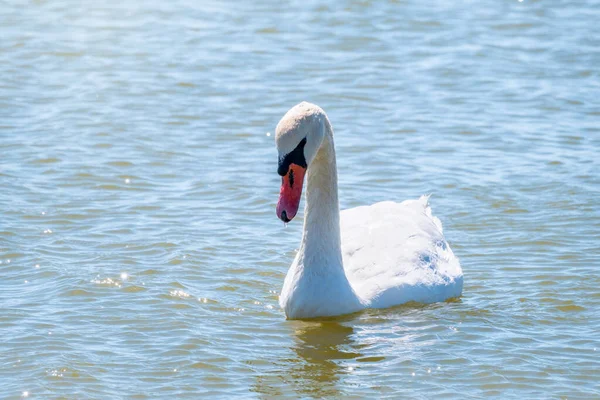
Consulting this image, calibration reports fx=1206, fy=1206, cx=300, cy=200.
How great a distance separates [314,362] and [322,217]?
4.43 feet

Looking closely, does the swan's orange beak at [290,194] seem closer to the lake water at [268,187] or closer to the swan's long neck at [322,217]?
the swan's long neck at [322,217]

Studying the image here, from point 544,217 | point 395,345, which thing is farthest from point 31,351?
point 544,217

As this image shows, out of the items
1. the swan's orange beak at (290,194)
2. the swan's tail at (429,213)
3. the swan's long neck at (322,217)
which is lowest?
A: the swan's tail at (429,213)

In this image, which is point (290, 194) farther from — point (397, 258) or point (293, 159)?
point (397, 258)

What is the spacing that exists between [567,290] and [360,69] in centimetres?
822

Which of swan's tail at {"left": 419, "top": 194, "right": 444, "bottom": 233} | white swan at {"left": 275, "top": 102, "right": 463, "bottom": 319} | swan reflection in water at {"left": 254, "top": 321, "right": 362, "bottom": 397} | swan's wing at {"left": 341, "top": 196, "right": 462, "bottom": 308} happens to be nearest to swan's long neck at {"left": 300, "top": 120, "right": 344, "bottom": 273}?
white swan at {"left": 275, "top": 102, "right": 463, "bottom": 319}

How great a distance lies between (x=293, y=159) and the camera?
882 cm

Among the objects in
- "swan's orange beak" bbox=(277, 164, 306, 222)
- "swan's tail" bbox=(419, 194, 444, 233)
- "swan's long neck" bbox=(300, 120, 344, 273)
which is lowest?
"swan's tail" bbox=(419, 194, 444, 233)

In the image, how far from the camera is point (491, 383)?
328 inches

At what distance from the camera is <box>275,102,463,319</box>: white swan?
8.83 meters

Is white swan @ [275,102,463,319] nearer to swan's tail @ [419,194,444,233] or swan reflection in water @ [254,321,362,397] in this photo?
swan reflection in water @ [254,321,362,397]

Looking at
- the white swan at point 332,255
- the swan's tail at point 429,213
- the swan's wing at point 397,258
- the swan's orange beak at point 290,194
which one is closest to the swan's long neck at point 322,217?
the white swan at point 332,255

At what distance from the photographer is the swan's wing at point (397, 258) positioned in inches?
375

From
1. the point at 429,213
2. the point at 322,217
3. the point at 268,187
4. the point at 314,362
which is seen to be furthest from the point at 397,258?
the point at 268,187
